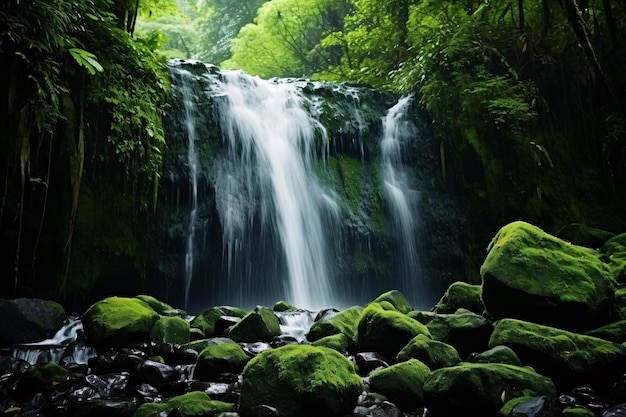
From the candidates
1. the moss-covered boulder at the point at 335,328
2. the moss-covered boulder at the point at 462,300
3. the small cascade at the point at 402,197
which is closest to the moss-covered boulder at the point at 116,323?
the moss-covered boulder at the point at 335,328

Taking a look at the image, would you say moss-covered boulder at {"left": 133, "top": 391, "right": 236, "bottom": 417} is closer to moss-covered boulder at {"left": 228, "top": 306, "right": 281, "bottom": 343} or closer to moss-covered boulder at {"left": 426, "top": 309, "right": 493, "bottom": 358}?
moss-covered boulder at {"left": 228, "top": 306, "right": 281, "bottom": 343}

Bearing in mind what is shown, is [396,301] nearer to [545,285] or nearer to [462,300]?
[462,300]

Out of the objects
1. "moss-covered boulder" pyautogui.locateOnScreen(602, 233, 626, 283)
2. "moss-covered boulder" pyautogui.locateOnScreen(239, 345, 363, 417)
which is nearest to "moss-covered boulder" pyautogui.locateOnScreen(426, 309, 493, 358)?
"moss-covered boulder" pyautogui.locateOnScreen(239, 345, 363, 417)

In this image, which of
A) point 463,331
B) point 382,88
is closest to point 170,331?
point 463,331

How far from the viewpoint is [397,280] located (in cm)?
954

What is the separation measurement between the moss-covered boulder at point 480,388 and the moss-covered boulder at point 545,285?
129cm

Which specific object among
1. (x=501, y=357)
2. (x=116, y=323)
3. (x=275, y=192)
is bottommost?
(x=501, y=357)

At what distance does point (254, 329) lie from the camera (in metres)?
5.28

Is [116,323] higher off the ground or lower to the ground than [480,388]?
higher

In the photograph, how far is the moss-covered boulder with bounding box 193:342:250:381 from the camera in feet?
14.0

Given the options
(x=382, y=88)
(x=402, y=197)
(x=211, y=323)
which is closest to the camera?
(x=211, y=323)

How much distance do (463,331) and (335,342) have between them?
1435 millimetres

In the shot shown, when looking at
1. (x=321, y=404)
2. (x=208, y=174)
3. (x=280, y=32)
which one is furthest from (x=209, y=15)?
(x=321, y=404)

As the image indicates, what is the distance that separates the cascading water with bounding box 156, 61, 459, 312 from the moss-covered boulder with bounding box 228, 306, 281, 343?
112 inches
